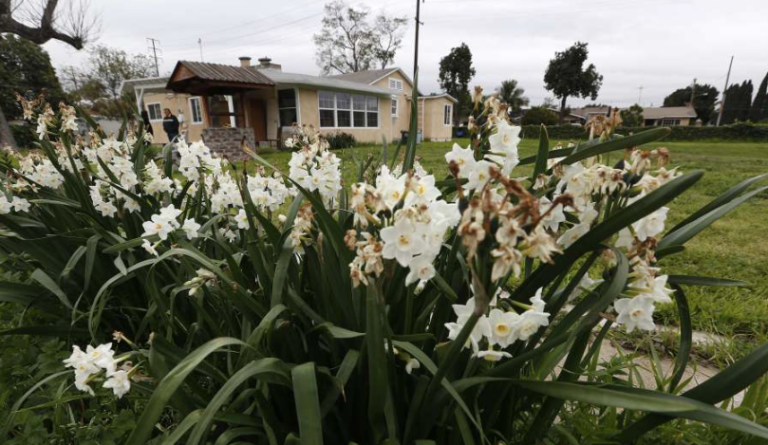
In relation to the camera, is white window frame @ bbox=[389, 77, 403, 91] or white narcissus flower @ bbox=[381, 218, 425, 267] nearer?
white narcissus flower @ bbox=[381, 218, 425, 267]

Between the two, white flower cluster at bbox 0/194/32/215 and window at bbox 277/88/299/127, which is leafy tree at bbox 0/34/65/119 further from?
white flower cluster at bbox 0/194/32/215

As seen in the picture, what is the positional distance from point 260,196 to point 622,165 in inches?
44.4

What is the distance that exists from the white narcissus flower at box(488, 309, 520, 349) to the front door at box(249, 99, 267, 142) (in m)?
15.9

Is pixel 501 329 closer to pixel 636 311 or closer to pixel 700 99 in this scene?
pixel 636 311

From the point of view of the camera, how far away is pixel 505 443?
917 mm

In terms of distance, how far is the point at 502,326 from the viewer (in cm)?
67

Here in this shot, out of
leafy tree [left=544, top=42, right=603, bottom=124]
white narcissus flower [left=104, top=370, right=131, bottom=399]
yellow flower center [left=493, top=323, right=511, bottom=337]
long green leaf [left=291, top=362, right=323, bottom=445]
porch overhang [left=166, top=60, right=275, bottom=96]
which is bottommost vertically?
white narcissus flower [left=104, top=370, right=131, bottom=399]

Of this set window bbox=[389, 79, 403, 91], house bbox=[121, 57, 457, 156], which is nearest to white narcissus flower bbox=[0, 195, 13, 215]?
house bbox=[121, 57, 457, 156]

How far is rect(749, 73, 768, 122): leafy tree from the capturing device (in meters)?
41.1

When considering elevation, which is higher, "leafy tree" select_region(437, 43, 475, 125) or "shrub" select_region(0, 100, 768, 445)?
"leafy tree" select_region(437, 43, 475, 125)

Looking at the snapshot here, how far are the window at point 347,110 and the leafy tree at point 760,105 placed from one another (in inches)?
1859

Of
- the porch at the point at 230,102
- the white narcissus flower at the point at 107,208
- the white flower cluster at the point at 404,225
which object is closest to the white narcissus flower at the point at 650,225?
the white flower cluster at the point at 404,225

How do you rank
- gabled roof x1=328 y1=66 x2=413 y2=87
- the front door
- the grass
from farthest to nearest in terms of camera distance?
gabled roof x1=328 y1=66 x2=413 y2=87, the front door, the grass

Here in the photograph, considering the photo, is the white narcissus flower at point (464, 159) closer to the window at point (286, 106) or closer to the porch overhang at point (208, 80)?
the porch overhang at point (208, 80)
